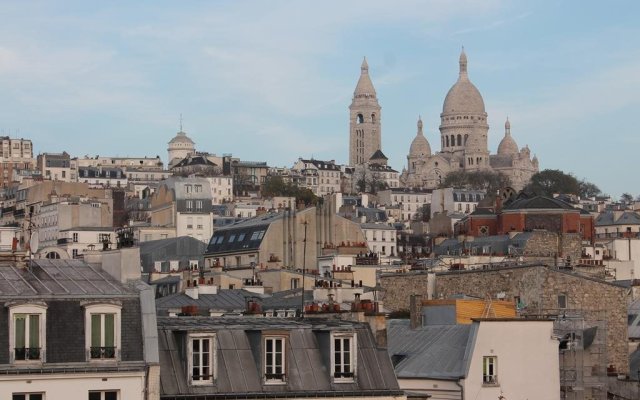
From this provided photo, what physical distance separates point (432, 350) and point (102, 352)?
35.4 ft

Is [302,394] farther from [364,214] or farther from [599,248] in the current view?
[364,214]

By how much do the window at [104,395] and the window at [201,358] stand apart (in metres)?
1.74

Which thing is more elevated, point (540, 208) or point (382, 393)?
point (540, 208)

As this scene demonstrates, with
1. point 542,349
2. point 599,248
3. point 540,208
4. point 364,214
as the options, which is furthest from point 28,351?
point 364,214

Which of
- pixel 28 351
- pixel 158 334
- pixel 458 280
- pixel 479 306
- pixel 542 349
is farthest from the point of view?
pixel 458 280

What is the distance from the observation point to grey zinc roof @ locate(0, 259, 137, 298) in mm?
28562

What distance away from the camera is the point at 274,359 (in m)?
30.5

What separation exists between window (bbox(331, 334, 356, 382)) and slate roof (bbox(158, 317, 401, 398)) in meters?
0.12

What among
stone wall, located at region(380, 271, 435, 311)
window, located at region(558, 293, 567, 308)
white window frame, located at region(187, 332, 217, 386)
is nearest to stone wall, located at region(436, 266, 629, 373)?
window, located at region(558, 293, 567, 308)

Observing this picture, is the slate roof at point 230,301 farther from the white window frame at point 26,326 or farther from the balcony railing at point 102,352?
the white window frame at point 26,326

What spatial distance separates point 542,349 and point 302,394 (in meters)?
8.10

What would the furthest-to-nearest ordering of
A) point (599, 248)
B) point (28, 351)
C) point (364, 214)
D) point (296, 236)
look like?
1. point (364, 214)
2. point (599, 248)
3. point (296, 236)
4. point (28, 351)

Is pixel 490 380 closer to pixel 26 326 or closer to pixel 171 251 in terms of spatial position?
pixel 26 326

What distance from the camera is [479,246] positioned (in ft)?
320
